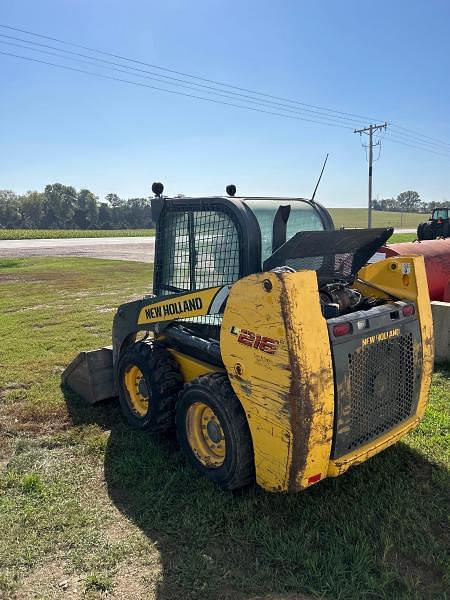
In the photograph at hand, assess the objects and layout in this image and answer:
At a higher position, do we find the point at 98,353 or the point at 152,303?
the point at 152,303

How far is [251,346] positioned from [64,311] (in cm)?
809

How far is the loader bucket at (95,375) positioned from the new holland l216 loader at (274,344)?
1.33 feet

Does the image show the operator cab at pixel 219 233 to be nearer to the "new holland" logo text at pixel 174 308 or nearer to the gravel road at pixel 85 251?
the "new holland" logo text at pixel 174 308

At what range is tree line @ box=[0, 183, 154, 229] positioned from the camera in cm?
9100

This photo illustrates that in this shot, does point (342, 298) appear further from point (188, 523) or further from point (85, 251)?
point (85, 251)

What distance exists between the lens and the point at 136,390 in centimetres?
457

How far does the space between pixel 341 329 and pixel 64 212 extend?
96.3 meters

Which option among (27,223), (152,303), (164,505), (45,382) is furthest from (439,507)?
(27,223)

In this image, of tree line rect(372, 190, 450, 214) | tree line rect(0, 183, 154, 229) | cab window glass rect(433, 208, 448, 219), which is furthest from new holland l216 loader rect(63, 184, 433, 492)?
tree line rect(372, 190, 450, 214)

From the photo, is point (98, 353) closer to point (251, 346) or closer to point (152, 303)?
point (152, 303)

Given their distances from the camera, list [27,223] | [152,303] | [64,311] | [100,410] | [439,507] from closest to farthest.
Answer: [439,507] → [152,303] → [100,410] → [64,311] → [27,223]

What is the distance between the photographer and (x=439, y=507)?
324 cm

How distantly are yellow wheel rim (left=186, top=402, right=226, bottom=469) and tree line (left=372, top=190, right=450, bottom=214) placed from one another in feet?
418

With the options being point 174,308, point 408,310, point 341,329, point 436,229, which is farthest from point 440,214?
point 341,329
